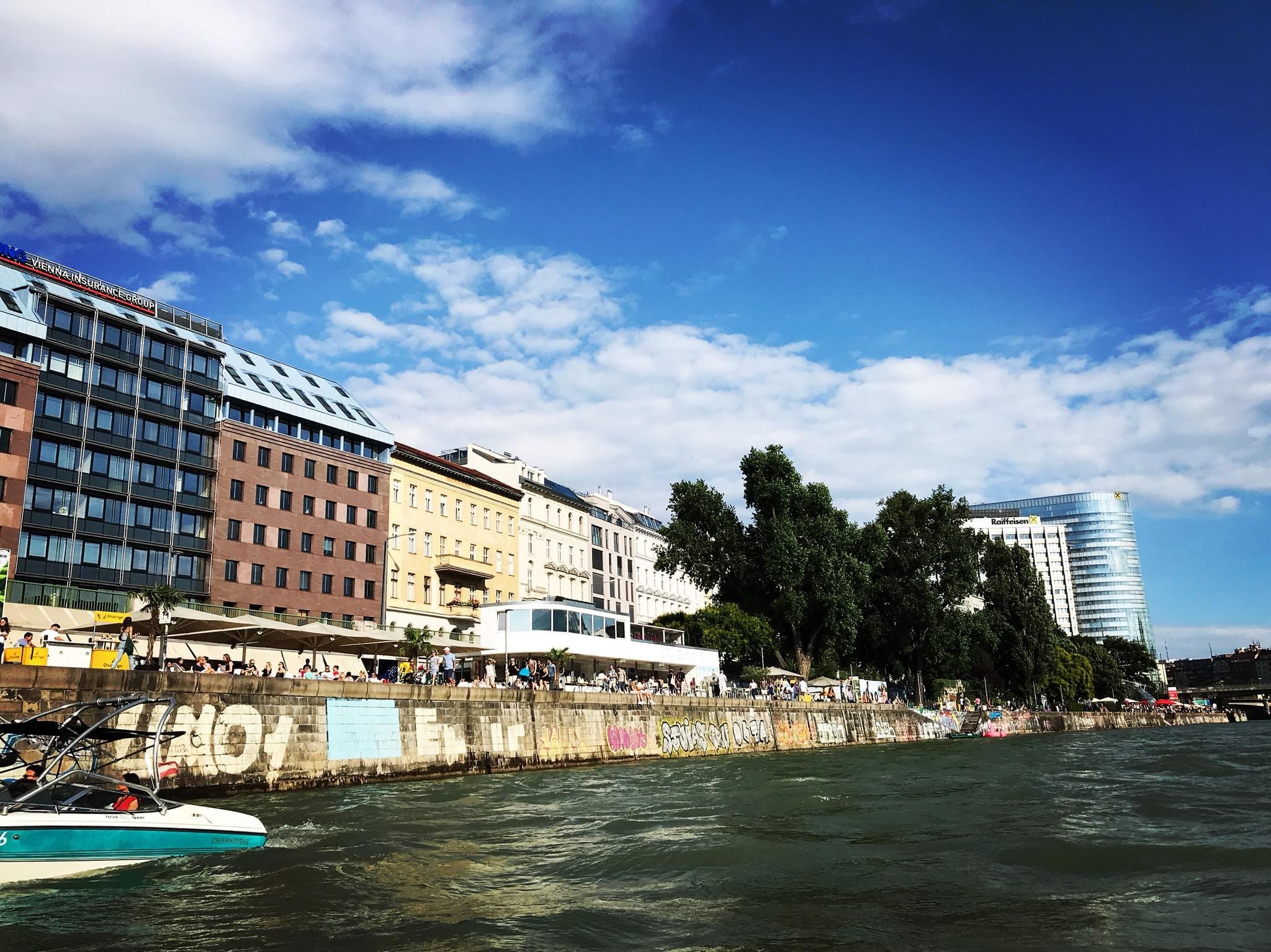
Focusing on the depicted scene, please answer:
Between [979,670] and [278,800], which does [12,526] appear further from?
[979,670]

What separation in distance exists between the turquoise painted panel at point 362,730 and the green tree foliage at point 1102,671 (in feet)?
406

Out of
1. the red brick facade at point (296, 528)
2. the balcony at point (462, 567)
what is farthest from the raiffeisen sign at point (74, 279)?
the balcony at point (462, 567)

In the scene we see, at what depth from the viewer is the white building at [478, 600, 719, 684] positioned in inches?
2376

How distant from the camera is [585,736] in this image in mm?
45312

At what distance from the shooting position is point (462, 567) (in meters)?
75.2

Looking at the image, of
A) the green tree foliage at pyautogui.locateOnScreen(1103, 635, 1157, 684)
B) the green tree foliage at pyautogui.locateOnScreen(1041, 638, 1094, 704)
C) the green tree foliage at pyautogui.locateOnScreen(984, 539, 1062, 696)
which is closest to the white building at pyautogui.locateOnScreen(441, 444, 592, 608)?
the green tree foliage at pyautogui.locateOnScreen(984, 539, 1062, 696)

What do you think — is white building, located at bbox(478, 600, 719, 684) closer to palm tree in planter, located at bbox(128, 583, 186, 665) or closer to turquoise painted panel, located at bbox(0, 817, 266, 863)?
palm tree in planter, located at bbox(128, 583, 186, 665)

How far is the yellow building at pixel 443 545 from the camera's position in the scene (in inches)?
2827

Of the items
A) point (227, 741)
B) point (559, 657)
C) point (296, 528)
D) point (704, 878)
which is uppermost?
point (296, 528)

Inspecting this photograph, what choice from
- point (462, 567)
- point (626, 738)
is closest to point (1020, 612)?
point (462, 567)

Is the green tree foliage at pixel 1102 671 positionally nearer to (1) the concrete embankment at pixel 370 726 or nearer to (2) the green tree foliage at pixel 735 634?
(2) the green tree foliage at pixel 735 634

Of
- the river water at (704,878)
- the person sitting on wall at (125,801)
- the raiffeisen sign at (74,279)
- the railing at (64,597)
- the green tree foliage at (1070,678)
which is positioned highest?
the raiffeisen sign at (74,279)

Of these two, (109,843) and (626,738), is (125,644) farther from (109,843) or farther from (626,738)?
(626,738)

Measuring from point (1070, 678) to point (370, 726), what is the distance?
111 m
